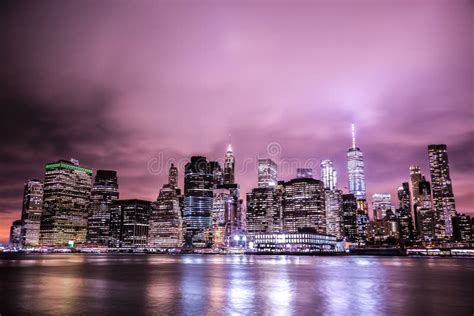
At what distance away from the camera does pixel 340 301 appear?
44500 millimetres

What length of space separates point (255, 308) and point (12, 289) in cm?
3535

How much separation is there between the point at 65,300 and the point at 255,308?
2076cm

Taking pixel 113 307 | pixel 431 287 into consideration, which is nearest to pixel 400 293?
pixel 431 287

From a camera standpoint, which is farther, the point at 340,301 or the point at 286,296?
the point at 286,296

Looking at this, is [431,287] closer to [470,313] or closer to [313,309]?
[470,313]

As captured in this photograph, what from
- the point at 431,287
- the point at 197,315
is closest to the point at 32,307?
the point at 197,315

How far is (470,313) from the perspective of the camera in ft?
125

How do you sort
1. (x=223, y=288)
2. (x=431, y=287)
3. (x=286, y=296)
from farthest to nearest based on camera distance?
(x=431, y=287) → (x=223, y=288) → (x=286, y=296)

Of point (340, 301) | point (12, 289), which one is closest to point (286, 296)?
point (340, 301)

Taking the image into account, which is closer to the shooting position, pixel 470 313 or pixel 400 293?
pixel 470 313

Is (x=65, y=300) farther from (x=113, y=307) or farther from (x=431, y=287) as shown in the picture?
(x=431, y=287)

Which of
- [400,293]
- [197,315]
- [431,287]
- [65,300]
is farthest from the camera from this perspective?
[431,287]

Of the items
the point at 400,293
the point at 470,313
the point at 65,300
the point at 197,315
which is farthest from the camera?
the point at 400,293

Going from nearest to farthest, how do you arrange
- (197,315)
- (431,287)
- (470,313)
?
1. (197,315)
2. (470,313)
3. (431,287)
